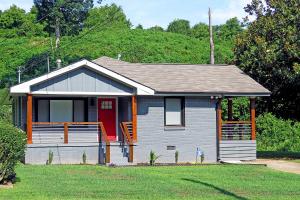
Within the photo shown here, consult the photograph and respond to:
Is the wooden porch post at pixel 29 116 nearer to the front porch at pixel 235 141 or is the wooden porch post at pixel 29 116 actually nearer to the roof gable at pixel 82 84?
the roof gable at pixel 82 84

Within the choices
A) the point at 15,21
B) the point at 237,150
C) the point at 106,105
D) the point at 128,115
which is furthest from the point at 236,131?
the point at 15,21

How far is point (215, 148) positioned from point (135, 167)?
17.1 ft

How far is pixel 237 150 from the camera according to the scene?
29.7 metres

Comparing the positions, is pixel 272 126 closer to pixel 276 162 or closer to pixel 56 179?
pixel 276 162

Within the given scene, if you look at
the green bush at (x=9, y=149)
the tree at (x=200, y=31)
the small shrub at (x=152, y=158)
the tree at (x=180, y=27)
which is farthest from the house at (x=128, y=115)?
the tree at (x=180, y=27)

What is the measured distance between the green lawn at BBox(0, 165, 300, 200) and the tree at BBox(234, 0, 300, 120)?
19.3ft

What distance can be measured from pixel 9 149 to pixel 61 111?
10.8 m

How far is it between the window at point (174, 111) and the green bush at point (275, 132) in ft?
48.9

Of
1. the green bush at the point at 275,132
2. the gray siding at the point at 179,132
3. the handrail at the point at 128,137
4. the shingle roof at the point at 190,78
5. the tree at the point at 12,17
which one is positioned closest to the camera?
the handrail at the point at 128,137

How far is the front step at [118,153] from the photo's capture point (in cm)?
2756

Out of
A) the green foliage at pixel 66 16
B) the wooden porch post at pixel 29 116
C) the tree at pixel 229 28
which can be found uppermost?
the tree at pixel 229 28

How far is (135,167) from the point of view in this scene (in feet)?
84.4

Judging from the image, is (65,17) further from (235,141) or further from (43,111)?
(235,141)

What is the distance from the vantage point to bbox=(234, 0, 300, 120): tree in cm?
2891
